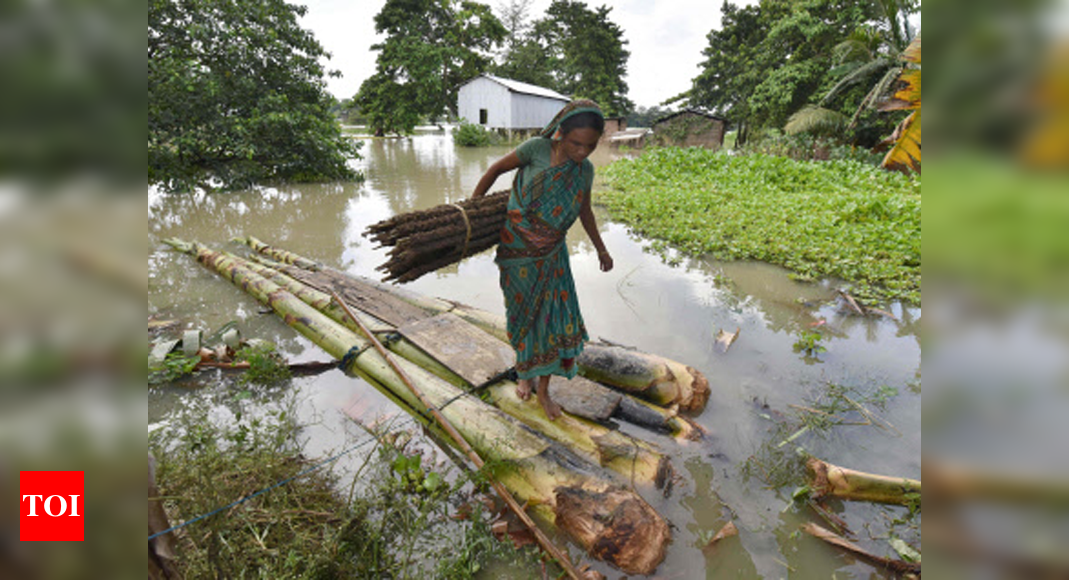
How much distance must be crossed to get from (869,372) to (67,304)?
464 centimetres

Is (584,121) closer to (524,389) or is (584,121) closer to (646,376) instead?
(524,389)

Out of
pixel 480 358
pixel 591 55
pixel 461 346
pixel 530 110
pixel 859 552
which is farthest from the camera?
pixel 591 55

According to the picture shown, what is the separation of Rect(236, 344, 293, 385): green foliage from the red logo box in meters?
3.34

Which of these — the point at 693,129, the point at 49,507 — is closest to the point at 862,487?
the point at 49,507

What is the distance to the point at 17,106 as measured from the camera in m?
0.40

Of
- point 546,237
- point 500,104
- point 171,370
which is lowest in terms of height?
point 171,370

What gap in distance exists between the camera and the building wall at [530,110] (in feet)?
83.0

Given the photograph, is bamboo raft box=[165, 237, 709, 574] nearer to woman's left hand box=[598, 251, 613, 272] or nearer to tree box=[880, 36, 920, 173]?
woman's left hand box=[598, 251, 613, 272]

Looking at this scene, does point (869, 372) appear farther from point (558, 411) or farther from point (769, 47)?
point (769, 47)

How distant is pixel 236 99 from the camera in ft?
36.7

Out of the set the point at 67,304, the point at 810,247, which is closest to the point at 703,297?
the point at 810,247

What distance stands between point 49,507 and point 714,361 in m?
4.02

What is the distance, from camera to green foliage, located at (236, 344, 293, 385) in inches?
137

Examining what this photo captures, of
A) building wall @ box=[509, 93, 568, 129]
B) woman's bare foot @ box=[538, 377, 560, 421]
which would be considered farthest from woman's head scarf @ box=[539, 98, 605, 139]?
building wall @ box=[509, 93, 568, 129]
